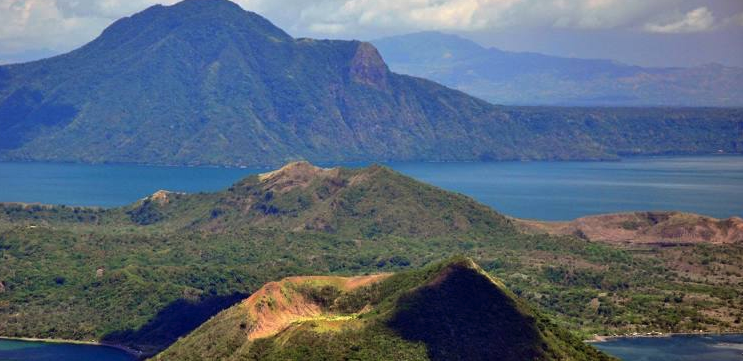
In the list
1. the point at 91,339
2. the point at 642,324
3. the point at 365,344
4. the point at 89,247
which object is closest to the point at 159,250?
the point at 89,247

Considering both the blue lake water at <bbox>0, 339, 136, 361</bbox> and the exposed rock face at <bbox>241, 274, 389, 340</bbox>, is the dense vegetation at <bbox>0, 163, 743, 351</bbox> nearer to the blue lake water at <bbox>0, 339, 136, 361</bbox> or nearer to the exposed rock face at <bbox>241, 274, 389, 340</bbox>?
the blue lake water at <bbox>0, 339, 136, 361</bbox>

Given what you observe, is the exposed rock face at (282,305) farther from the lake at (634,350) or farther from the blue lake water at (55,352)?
the blue lake water at (55,352)

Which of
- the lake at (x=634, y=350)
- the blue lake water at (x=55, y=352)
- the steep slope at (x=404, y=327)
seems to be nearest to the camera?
the steep slope at (x=404, y=327)

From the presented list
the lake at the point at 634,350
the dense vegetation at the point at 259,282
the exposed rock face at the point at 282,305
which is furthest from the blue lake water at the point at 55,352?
the exposed rock face at the point at 282,305

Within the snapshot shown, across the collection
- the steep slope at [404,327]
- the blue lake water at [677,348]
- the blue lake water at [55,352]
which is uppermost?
the steep slope at [404,327]

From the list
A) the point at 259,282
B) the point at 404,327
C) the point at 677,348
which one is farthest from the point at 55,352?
the point at 677,348
